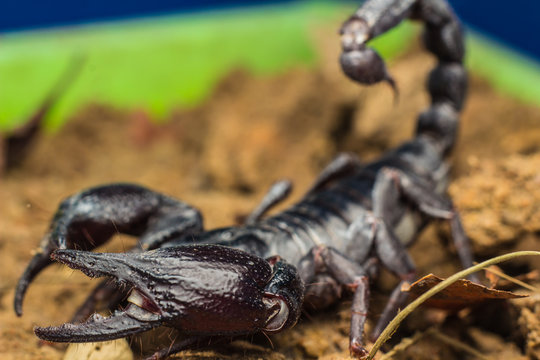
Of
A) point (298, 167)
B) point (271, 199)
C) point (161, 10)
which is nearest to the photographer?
point (271, 199)

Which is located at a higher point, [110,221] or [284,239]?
[110,221]

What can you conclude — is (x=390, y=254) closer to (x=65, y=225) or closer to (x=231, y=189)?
(x=65, y=225)

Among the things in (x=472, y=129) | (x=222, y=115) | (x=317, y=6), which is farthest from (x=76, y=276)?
(x=317, y=6)

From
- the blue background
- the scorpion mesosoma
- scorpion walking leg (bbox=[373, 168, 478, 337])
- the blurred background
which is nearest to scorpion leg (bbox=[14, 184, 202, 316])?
the scorpion mesosoma

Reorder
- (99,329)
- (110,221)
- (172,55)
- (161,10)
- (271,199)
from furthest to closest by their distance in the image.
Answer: (161,10)
(172,55)
(271,199)
(110,221)
(99,329)

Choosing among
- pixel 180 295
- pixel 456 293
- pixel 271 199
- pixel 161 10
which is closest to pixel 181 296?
pixel 180 295

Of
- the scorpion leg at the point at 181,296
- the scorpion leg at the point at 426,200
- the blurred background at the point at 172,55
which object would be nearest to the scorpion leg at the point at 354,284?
the scorpion leg at the point at 181,296

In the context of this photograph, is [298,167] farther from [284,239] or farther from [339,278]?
[339,278]

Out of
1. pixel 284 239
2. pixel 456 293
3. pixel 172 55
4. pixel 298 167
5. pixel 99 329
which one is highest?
pixel 172 55
